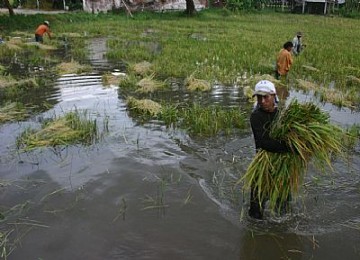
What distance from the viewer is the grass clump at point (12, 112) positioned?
7108mm

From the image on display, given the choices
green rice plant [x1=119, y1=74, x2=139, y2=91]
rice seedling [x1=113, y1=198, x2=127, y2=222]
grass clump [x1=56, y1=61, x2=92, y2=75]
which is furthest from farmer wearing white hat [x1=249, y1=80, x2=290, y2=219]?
grass clump [x1=56, y1=61, x2=92, y2=75]

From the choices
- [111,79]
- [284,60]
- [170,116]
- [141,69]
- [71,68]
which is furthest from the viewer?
[71,68]

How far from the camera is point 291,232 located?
411 cm

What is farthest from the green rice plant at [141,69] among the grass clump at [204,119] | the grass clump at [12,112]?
the grass clump at [12,112]

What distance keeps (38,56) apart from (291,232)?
1158cm

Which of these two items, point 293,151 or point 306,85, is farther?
point 306,85

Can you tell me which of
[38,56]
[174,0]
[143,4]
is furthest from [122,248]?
[174,0]

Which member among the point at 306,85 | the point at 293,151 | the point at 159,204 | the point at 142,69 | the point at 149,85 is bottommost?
the point at 159,204

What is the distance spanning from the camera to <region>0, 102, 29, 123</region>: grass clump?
711 centimetres

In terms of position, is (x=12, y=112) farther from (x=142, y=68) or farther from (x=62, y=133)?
(x=142, y=68)

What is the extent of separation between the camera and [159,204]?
4629 mm

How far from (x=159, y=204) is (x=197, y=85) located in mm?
5115

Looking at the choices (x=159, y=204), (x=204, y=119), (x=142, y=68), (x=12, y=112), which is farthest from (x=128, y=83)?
(x=159, y=204)

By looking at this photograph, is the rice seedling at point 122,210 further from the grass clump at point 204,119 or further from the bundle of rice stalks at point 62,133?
the grass clump at point 204,119
